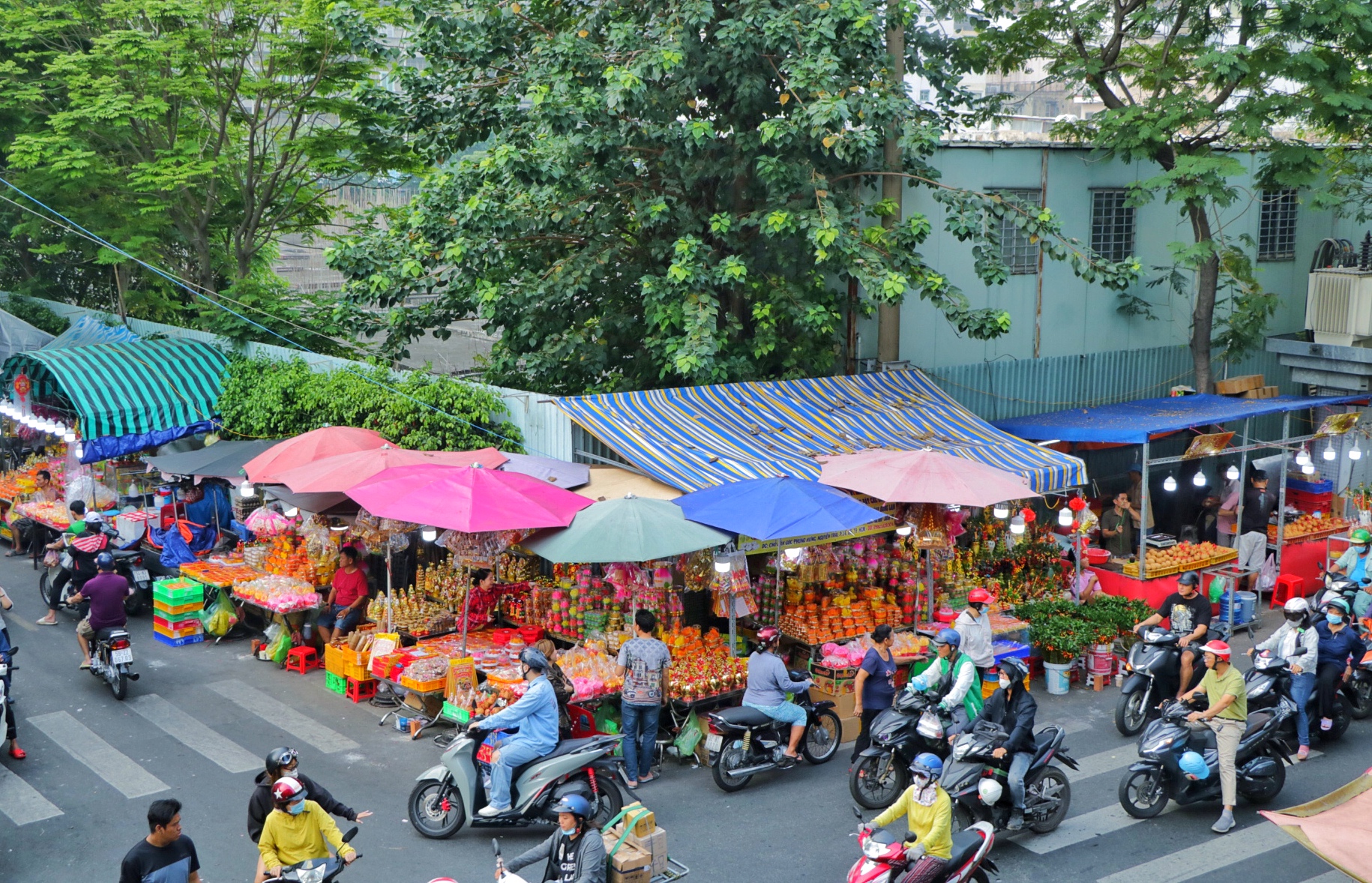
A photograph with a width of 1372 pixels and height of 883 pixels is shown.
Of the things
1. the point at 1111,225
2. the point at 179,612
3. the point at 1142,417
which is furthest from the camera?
the point at 1111,225

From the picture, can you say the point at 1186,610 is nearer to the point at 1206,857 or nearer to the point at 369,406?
the point at 1206,857

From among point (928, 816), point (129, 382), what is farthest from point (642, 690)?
point (129, 382)

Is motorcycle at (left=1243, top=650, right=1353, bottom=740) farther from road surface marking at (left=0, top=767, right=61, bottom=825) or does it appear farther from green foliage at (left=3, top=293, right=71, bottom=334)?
green foliage at (left=3, top=293, right=71, bottom=334)

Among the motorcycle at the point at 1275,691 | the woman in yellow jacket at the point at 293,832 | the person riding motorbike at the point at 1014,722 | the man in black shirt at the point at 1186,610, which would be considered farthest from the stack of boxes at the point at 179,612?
the motorcycle at the point at 1275,691

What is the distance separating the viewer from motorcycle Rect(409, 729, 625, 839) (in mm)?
9273

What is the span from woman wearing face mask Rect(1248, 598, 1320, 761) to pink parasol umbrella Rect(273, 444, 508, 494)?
7641 millimetres

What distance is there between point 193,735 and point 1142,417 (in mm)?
11906

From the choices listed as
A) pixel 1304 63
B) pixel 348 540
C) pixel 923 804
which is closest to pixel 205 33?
pixel 348 540

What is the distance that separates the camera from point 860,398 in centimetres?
1527

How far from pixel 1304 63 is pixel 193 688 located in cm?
1510

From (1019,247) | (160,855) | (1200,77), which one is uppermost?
(1200,77)

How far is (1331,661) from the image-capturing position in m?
11.5

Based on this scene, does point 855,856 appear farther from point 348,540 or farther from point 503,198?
point 503,198

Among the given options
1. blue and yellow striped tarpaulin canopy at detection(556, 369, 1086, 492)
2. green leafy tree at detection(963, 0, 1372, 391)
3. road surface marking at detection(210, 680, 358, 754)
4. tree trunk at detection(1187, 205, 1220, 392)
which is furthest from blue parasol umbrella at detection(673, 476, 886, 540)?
tree trunk at detection(1187, 205, 1220, 392)
